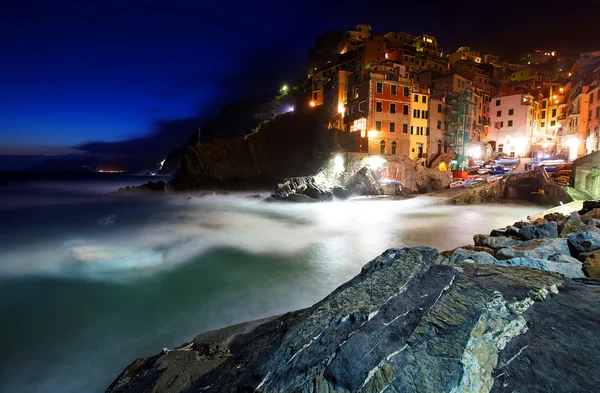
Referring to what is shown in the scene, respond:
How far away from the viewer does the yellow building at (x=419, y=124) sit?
46.3 metres

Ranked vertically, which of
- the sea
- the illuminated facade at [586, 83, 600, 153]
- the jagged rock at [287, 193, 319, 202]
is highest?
the illuminated facade at [586, 83, 600, 153]

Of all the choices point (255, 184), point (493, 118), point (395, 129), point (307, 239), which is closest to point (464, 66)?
point (493, 118)

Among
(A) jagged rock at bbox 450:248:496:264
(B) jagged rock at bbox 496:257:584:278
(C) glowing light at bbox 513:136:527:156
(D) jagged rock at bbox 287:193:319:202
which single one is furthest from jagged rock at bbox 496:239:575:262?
(C) glowing light at bbox 513:136:527:156

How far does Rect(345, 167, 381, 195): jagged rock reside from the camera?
40375 millimetres

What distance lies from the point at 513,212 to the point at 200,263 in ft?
100

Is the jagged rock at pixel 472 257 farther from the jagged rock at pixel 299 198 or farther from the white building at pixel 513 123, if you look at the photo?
the white building at pixel 513 123

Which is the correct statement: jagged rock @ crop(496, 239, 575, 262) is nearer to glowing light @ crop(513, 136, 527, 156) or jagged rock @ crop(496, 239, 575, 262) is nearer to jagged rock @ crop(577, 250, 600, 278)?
jagged rock @ crop(577, 250, 600, 278)

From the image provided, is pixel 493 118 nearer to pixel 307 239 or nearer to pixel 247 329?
pixel 307 239

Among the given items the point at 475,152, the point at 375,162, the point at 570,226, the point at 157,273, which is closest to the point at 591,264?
the point at 570,226

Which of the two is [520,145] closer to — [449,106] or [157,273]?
[449,106]

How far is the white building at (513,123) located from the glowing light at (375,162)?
2995cm

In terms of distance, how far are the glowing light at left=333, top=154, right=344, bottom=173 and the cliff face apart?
16566 mm

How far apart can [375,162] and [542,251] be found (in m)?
34.0

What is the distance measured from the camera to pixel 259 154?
6091cm
